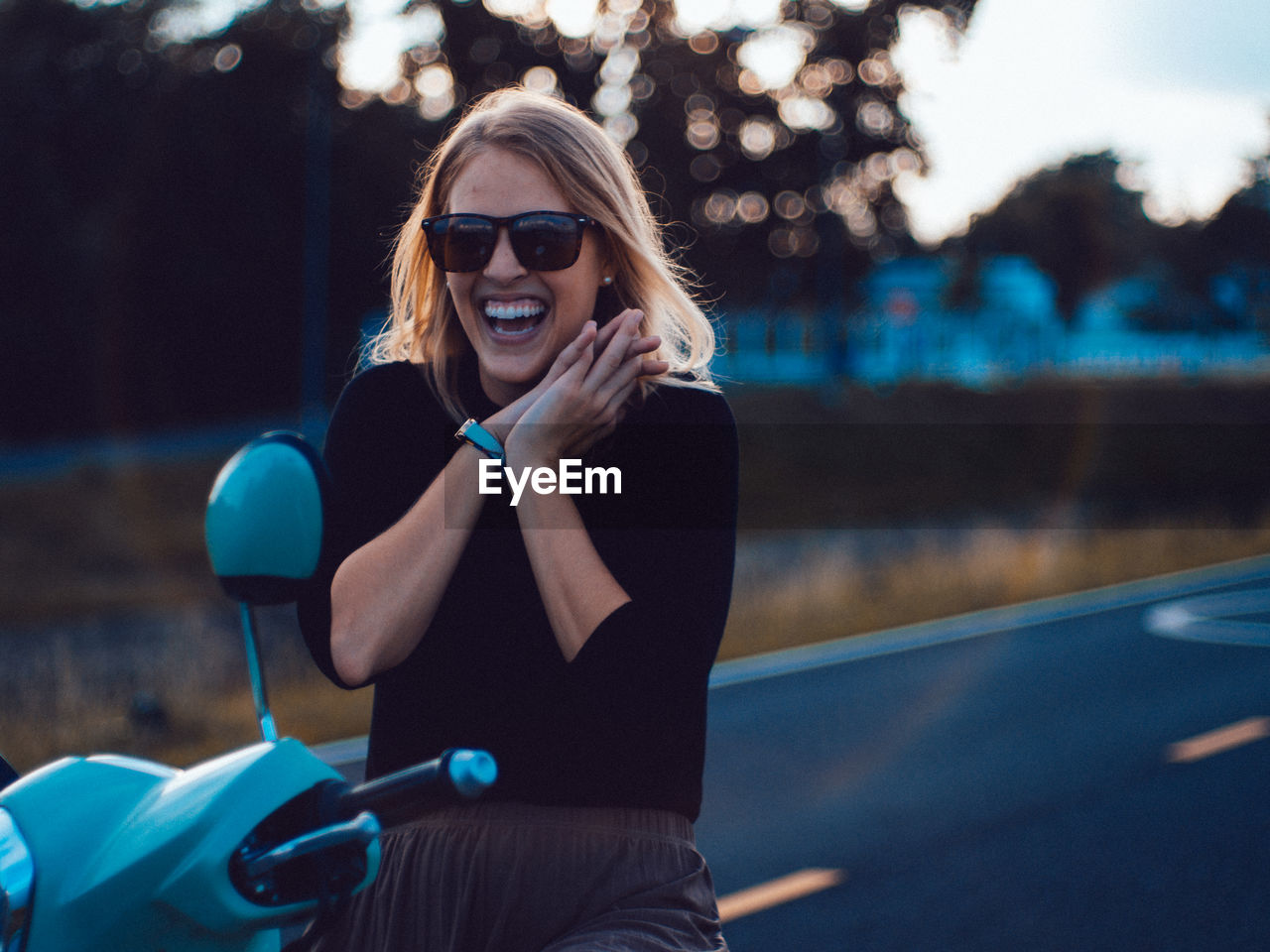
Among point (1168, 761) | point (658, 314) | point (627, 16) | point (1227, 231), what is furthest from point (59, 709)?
point (1227, 231)

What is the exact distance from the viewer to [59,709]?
8.62 m

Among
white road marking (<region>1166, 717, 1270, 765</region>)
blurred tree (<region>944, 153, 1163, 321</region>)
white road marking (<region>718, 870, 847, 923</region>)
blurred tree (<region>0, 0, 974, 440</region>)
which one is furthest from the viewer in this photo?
blurred tree (<region>944, 153, 1163, 321</region>)

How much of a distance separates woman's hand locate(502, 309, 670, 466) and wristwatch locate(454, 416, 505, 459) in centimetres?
2

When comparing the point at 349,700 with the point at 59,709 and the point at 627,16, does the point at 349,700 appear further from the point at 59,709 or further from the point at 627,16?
the point at 627,16

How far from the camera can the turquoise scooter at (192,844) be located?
49.7 inches

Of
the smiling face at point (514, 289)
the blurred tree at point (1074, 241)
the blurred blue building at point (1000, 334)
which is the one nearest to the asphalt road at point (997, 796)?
the smiling face at point (514, 289)

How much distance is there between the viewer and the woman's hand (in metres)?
1.76

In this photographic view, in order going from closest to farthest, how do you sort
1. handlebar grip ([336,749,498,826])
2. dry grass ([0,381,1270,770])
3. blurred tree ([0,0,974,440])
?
1. handlebar grip ([336,749,498,826])
2. dry grass ([0,381,1270,770])
3. blurred tree ([0,0,974,440])

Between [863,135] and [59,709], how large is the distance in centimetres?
3118

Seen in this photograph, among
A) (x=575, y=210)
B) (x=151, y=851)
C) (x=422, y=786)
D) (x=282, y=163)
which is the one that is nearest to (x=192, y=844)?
(x=151, y=851)

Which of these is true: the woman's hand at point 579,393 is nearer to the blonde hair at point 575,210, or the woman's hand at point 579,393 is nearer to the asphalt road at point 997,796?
the blonde hair at point 575,210

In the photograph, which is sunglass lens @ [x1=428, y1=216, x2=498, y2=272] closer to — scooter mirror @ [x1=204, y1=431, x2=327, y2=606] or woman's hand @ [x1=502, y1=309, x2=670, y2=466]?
woman's hand @ [x1=502, y1=309, x2=670, y2=466]

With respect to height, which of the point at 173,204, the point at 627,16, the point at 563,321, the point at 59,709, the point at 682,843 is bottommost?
the point at 59,709

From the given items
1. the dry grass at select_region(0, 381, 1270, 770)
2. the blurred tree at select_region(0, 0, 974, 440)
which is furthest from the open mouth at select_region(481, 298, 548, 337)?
the blurred tree at select_region(0, 0, 974, 440)
